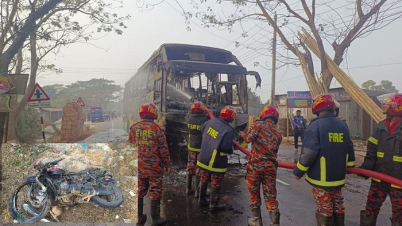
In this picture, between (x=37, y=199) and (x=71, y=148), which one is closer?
(x=37, y=199)

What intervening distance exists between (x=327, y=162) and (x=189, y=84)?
587 cm

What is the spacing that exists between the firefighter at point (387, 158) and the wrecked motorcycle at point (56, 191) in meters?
3.35

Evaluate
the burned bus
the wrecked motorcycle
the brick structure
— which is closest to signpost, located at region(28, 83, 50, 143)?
the brick structure

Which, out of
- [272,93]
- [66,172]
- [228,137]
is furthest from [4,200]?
[272,93]

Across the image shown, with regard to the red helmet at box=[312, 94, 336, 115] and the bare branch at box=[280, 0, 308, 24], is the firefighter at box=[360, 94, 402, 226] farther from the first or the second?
the bare branch at box=[280, 0, 308, 24]

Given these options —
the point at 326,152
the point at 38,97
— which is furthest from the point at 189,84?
the point at 326,152

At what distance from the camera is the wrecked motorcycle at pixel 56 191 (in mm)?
3459

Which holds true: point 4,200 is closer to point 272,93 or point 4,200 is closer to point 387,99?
point 387,99

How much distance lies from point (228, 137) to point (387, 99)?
2.22 metres

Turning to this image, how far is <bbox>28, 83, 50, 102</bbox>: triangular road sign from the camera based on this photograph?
749 cm

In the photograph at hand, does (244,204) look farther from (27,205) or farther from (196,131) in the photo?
(27,205)

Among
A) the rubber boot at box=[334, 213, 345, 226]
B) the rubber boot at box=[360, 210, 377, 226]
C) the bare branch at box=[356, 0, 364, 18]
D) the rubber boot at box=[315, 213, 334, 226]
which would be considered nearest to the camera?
the rubber boot at box=[315, 213, 334, 226]

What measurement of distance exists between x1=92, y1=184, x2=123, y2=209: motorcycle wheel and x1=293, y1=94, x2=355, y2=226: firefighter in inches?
96.2

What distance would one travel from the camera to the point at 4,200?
3611mm
